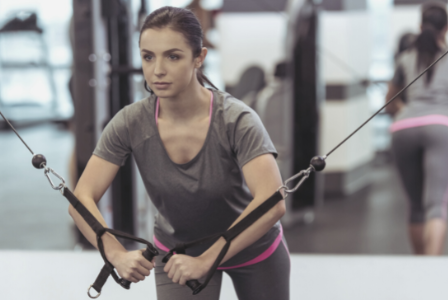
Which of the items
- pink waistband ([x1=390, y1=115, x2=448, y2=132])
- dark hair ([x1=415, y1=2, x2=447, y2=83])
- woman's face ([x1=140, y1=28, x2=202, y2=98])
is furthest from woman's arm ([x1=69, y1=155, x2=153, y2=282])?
dark hair ([x1=415, y1=2, x2=447, y2=83])

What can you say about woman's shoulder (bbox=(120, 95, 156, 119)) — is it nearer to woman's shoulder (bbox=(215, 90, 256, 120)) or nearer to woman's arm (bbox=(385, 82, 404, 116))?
woman's shoulder (bbox=(215, 90, 256, 120))

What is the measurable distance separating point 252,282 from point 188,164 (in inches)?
12.6

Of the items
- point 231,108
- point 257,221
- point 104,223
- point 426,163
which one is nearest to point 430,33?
point 426,163

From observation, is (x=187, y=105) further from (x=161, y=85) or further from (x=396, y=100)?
(x=396, y=100)

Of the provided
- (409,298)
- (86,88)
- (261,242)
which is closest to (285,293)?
(261,242)

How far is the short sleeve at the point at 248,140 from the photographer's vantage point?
3.42 ft

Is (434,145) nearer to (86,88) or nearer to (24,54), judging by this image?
(86,88)

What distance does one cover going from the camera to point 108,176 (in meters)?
1.12

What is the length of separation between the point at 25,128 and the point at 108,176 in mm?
4504

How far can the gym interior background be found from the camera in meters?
2.73

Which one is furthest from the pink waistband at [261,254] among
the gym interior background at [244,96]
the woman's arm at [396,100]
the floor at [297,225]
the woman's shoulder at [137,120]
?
the floor at [297,225]

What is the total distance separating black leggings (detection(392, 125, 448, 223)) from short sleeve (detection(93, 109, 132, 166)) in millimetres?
1568

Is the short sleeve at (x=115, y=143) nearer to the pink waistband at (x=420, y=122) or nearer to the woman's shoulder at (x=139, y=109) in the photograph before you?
the woman's shoulder at (x=139, y=109)

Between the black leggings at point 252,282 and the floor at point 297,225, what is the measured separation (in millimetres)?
1938
